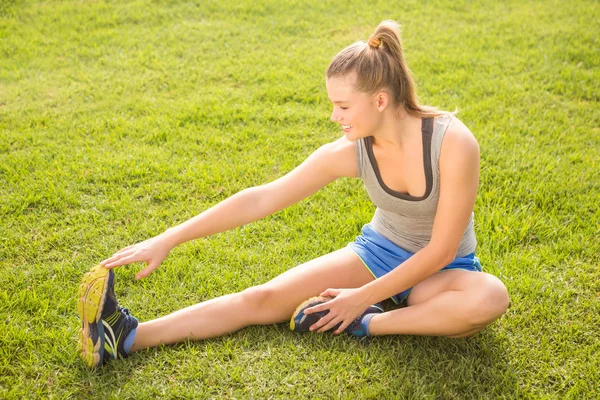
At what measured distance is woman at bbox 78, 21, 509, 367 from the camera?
88.2 inches

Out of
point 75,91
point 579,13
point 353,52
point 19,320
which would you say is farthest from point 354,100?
point 579,13

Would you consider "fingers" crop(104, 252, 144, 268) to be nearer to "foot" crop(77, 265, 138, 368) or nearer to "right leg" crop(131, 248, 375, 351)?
"foot" crop(77, 265, 138, 368)

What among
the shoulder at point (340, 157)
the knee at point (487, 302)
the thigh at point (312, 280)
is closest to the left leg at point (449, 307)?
the knee at point (487, 302)

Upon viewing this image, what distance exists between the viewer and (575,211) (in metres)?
3.40

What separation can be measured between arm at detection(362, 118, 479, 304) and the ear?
27 cm

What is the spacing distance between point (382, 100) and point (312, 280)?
881 millimetres

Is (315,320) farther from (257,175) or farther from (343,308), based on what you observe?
(257,175)

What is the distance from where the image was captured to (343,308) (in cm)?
245

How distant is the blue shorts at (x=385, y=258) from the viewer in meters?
2.58

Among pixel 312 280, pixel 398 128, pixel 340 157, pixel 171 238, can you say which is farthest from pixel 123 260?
pixel 398 128

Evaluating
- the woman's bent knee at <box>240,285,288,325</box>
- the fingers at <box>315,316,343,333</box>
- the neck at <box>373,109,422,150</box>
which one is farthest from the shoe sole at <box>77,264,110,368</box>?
the neck at <box>373,109,422,150</box>

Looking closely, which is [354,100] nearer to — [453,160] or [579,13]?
[453,160]

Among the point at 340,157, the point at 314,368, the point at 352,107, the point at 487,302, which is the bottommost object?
the point at 314,368

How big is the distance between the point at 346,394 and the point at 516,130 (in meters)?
2.83
